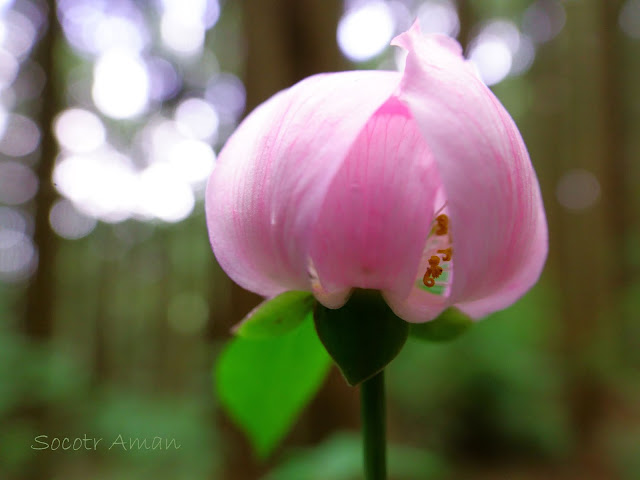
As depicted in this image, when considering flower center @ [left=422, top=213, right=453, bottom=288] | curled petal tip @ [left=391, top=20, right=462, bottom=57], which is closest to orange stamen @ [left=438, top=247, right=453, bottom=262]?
flower center @ [left=422, top=213, right=453, bottom=288]

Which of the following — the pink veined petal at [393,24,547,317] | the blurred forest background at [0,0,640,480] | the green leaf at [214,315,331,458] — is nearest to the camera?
the pink veined petal at [393,24,547,317]

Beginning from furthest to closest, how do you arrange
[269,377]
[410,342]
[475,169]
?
[410,342] < [269,377] < [475,169]

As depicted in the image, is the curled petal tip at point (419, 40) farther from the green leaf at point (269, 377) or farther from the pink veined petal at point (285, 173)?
the green leaf at point (269, 377)

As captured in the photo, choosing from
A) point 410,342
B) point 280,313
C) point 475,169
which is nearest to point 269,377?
point 280,313

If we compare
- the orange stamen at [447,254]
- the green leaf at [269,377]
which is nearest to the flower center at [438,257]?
the orange stamen at [447,254]

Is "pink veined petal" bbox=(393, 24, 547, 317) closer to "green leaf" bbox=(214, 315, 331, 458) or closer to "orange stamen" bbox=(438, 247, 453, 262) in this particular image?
"orange stamen" bbox=(438, 247, 453, 262)

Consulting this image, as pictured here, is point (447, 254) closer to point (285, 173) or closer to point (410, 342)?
point (285, 173)
